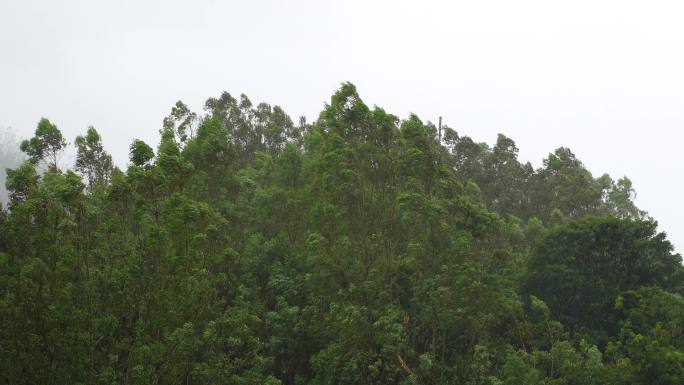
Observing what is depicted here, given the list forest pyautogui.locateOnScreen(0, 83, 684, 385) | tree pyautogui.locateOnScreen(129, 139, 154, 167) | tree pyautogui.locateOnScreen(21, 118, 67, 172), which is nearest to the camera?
forest pyautogui.locateOnScreen(0, 83, 684, 385)

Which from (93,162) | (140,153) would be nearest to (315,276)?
(140,153)

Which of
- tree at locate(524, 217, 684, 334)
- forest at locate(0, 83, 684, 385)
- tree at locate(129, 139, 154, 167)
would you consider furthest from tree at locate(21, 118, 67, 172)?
tree at locate(524, 217, 684, 334)

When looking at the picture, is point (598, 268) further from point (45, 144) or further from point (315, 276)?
point (45, 144)

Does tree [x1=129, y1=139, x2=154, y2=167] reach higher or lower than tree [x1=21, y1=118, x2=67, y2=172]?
lower

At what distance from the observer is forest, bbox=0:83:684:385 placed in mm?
13508

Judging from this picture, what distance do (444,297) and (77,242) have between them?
1155cm

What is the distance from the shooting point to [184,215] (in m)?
14.9

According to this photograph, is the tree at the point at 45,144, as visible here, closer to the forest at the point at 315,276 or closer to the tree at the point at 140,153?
the forest at the point at 315,276

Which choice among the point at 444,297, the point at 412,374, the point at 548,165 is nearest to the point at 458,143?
the point at 548,165

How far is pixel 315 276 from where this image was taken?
20.6 m

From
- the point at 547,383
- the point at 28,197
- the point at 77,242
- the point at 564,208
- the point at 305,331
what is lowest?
the point at 547,383

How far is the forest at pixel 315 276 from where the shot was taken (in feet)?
44.3

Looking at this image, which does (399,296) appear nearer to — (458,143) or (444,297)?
(444,297)

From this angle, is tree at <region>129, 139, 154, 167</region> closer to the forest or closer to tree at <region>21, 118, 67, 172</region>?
the forest
